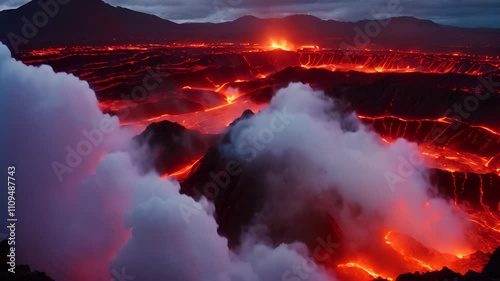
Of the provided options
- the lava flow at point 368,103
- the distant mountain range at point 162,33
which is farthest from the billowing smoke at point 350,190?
the distant mountain range at point 162,33

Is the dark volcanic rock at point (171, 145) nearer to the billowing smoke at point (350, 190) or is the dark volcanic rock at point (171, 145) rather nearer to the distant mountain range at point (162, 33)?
the billowing smoke at point (350, 190)

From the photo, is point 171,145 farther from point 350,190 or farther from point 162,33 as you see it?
point 162,33

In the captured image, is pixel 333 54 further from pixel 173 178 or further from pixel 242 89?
pixel 173 178

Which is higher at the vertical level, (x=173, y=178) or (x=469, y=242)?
(x=173, y=178)

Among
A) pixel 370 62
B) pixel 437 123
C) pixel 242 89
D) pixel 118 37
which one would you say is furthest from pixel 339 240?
pixel 118 37

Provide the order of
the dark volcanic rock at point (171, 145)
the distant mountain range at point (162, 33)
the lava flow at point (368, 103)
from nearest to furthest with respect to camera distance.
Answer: the lava flow at point (368, 103), the dark volcanic rock at point (171, 145), the distant mountain range at point (162, 33)

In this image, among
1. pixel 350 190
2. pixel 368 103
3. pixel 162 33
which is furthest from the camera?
pixel 162 33

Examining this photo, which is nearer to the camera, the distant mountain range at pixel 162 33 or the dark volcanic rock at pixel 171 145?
the dark volcanic rock at pixel 171 145

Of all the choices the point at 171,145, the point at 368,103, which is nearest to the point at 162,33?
the point at 368,103

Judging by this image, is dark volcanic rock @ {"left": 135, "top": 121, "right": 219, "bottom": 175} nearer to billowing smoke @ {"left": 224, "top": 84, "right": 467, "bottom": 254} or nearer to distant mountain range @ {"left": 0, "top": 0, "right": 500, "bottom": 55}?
billowing smoke @ {"left": 224, "top": 84, "right": 467, "bottom": 254}
